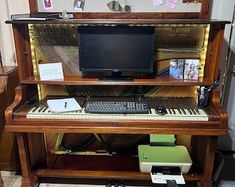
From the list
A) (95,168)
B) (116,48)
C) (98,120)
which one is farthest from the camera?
(95,168)

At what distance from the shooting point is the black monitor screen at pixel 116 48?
1.75m

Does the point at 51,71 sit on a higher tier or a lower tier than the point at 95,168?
higher

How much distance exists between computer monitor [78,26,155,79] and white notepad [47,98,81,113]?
26cm

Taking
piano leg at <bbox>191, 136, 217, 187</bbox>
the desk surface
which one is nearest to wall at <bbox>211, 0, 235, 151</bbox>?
piano leg at <bbox>191, 136, 217, 187</bbox>

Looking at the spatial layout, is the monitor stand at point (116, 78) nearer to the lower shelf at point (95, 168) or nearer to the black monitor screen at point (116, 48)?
the black monitor screen at point (116, 48)

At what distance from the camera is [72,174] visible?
2.01 m

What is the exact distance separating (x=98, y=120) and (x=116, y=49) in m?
0.54

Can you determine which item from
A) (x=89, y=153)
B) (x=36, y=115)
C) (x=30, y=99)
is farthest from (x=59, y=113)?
(x=89, y=153)

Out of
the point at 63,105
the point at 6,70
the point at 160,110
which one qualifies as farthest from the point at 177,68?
the point at 6,70

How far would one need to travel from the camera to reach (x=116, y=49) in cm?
178

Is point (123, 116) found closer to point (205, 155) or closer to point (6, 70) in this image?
point (205, 155)

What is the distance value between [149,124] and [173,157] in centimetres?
55

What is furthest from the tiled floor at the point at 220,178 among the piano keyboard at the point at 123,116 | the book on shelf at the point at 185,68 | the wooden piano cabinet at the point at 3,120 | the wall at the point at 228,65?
the book on shelf at the point at 185,68

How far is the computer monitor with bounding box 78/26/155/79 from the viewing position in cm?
175
